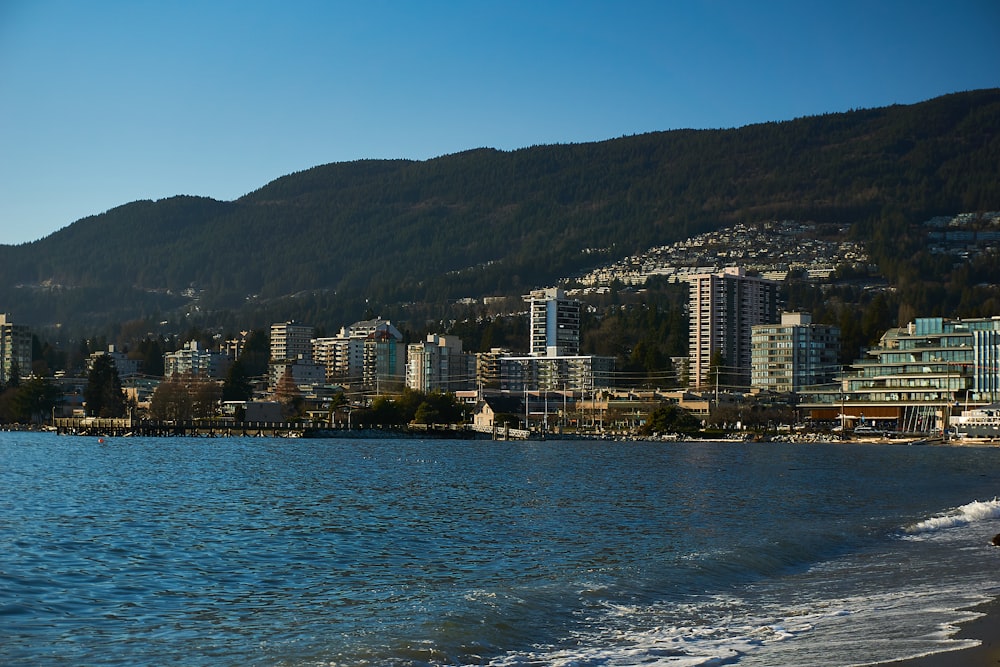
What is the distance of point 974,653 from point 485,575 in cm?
982

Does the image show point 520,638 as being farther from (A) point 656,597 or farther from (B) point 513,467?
(B) point 513,467

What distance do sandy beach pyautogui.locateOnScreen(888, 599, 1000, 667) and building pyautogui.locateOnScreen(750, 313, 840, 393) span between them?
527 feet

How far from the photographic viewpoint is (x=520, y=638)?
16.6m

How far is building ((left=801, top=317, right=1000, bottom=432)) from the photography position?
139 meters

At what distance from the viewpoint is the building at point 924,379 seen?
139 metres

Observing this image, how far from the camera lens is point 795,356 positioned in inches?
6954

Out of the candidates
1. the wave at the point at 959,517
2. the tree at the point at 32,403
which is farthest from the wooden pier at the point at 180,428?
the wave at the point at 959,517

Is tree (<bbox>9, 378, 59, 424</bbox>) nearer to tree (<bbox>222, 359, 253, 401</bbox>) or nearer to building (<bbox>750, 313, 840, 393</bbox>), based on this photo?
tree (<bbox>222, 359, 253, 401</bbox>)

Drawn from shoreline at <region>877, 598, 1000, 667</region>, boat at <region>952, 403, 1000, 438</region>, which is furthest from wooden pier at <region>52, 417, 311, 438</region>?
shoreline at <region>877, 598, 1000, 667</region>

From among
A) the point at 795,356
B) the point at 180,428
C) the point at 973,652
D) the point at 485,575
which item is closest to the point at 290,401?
the point at 180,428

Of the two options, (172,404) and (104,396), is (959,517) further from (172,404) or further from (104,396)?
(104,396)

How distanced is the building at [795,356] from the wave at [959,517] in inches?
5488

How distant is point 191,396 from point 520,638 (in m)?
166

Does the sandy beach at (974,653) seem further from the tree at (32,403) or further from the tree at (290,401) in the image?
the tree at (32,403)
